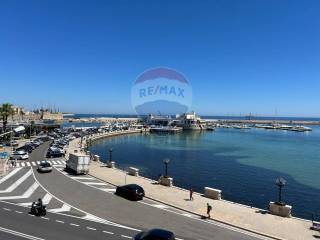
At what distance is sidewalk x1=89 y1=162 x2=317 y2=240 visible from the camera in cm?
2475

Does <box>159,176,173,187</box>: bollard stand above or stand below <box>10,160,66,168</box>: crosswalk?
above

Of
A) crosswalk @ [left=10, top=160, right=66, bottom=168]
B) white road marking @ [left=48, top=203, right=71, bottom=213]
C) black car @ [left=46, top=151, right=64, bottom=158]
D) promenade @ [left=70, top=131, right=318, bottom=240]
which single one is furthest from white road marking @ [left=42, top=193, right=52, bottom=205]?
black car @ [left=46, top=151, right=64, bottom=158]

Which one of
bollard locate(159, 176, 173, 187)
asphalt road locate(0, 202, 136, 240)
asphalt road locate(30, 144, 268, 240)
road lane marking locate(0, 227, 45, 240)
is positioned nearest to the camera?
road lane marking locate(0, 227, 45, 240)

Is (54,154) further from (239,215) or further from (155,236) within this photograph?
(155,236)

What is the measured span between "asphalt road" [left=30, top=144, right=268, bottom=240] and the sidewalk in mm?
1871

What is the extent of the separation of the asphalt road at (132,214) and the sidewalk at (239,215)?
187 cm

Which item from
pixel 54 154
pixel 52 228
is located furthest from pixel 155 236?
pixel 54 154

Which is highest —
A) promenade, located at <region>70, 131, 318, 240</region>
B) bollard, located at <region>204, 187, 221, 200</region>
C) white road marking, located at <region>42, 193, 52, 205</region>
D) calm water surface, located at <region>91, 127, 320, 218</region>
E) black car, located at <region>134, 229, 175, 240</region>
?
black car, located at <region>134, 229, 175, 240</region>

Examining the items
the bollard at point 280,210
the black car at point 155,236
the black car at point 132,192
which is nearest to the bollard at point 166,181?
the black car at point 132,192

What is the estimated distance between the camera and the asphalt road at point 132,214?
23.8 meters

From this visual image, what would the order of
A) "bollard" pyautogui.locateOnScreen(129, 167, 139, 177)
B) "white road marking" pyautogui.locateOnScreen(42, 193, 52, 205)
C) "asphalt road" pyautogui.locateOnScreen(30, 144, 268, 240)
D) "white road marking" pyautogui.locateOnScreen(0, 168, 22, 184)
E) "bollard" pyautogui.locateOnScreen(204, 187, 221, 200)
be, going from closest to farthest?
"asphalt road" pyautogui.locateOnScreen(30, 144, 268, 240) < "white road marking" pyautogui.locateOnScreen(42, 193, 52, 205) < "bollard" pyautogui.locateOnScreen(204, 187, 221, 200) < "white road marking" pyautogui.locateOnScreen(0, 168, 22, 184) < "bollard" pyautogui.locateOnScreen(129, 167, 139, 177)

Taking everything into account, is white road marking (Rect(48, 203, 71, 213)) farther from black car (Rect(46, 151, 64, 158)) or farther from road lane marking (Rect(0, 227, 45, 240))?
black car (Rect(46, 151, 64, 158))

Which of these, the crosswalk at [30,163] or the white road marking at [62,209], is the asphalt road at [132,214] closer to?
the white road marking at [62,209]

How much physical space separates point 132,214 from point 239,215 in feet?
29.0
